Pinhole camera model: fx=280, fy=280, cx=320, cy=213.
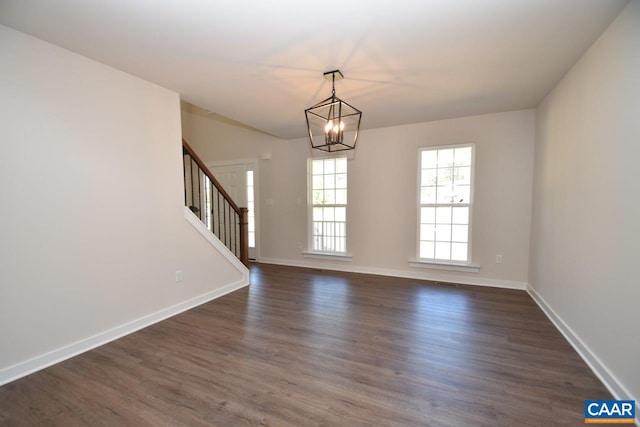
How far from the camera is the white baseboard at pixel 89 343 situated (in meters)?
1.93

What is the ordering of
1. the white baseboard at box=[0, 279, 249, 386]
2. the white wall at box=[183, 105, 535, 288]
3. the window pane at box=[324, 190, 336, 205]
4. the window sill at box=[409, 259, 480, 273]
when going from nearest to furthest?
the white baseboard at box=[0, 279, 249, 386] < the white wall at box=[183, 105, 535, 288] < the window sill at box=[409, 259, 480, 273] < the window pane at box=[324, 190, 336, 205]

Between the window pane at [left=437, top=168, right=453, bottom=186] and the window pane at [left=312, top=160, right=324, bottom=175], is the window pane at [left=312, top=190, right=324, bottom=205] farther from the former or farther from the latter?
the window pane at [left=437, top=168, right=453, bottom=186]

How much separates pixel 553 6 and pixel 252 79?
2304 mm

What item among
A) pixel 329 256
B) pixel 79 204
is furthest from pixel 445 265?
pixel 79 204

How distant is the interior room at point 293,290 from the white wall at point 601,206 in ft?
0.07

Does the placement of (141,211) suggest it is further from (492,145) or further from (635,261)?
(492,145)

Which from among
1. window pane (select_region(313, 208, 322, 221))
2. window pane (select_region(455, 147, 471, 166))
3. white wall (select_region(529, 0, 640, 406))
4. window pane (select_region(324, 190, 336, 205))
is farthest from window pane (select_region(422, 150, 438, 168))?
window pane (select_region(313, 208, 322, 221))

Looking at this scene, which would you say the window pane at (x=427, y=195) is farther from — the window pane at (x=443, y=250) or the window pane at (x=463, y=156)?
the window pane at (x=443, y=250)

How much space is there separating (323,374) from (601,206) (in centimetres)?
228

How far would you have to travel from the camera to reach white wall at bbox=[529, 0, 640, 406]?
165 centimetres

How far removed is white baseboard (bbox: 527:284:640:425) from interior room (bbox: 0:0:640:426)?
0.05ft

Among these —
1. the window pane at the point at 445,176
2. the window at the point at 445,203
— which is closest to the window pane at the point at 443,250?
the window at the point at 445,203

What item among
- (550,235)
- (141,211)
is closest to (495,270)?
(550,235)

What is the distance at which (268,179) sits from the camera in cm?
546
